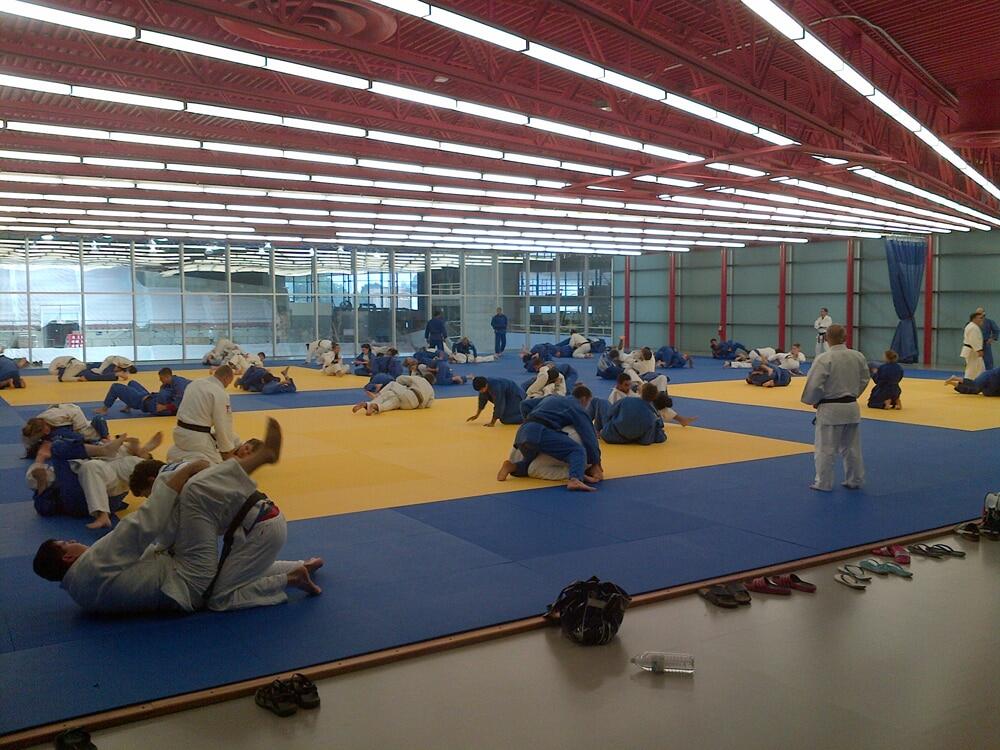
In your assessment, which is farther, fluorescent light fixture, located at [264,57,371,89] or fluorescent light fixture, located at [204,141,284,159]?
fluorescent light fixture, located at [204,141,284,159]

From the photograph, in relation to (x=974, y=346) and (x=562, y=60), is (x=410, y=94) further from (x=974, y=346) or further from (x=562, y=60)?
(x=974, y=346)

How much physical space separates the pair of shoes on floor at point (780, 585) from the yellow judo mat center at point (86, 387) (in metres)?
15.3

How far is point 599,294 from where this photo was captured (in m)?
43.7

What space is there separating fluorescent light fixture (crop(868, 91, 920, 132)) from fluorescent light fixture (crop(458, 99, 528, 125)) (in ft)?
14.6

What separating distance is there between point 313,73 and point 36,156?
328 inches

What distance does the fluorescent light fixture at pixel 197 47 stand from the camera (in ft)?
26.7

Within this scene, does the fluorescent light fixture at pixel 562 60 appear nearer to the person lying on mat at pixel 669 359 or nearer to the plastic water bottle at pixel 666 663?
the plastic water bottle at pixel 666 663

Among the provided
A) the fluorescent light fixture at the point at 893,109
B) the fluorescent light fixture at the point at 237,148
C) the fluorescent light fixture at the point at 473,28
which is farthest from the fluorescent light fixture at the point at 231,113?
the fluorescent light fixture at the point at 893,109

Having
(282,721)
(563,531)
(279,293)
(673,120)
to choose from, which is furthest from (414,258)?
(282,721)

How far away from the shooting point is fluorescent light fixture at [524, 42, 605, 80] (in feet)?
27.8

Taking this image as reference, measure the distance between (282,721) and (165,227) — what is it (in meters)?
26.1

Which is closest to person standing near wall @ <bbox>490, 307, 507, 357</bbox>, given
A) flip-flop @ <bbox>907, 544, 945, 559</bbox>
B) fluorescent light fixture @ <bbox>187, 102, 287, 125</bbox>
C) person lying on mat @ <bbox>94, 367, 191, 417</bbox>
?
person lying on mat @ <bbox>94, 367, 191, 417</bbox>

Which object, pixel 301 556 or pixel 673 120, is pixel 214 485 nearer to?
pixel 301 556

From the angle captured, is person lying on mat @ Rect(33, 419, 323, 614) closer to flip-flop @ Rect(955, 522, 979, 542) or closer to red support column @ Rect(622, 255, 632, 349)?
flip-flop @ Rect(955, 522, 979, 542)
